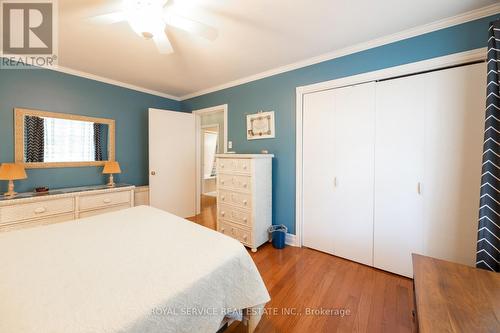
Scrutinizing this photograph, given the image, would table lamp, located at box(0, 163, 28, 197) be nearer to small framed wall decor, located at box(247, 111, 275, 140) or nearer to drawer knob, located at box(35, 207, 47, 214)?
drawer knob, located at box(35, 207, 47, 214)

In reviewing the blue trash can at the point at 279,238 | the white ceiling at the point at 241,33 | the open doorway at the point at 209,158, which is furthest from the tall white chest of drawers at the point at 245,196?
the open doorway at the point at 209,158

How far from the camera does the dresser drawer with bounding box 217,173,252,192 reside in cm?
250

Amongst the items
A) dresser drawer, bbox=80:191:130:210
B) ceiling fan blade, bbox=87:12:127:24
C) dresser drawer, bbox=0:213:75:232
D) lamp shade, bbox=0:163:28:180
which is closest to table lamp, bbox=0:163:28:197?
lamp shade, bbox=0:163:28:180

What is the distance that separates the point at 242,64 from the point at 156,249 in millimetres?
2390

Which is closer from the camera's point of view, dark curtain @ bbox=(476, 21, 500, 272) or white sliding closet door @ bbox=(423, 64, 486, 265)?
dark curtain @ bbox=(476, 21, 500, 272)

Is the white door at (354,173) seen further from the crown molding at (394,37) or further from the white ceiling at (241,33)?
the white ceiling at (241,33)

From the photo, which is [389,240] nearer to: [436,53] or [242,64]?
[436,53]

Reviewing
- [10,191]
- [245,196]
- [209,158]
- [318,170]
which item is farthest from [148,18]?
[209,158]

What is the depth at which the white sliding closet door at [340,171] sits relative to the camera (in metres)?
2.13

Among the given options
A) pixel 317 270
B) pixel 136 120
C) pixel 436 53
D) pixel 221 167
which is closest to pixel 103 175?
pixel 136 120

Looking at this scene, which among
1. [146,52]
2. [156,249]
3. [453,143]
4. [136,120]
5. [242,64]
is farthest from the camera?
[136,120]

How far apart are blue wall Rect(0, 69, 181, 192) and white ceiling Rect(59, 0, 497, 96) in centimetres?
30

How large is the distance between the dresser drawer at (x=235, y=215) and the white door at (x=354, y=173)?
1.03 metres

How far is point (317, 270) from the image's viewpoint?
2098mm
